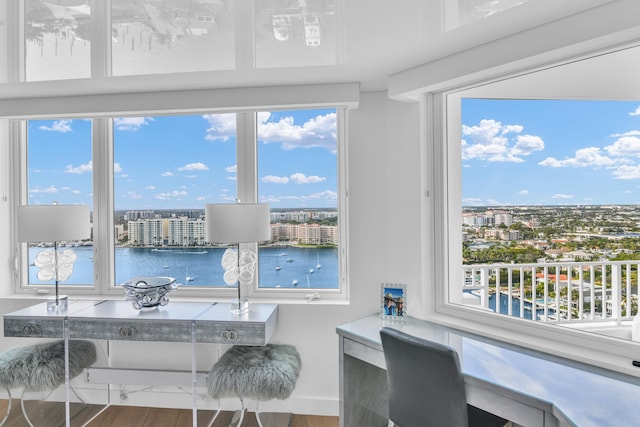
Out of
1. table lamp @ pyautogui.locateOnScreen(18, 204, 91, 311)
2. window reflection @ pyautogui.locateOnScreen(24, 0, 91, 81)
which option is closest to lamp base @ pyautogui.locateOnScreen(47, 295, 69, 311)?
table lamp @ pyautogui.locateOnScreen(18, 204, 91, 311)

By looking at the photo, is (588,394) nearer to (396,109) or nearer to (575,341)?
(575,341)

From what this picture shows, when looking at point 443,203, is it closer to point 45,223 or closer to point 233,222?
point 233,222

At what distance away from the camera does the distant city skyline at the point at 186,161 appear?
2.78 meters

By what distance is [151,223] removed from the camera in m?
2.92

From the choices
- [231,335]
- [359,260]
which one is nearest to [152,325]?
[231,335]

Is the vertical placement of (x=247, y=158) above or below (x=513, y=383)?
above

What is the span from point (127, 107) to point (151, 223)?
Answer: 33.6 inches

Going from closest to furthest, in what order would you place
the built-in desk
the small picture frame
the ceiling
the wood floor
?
the built-in desk → the ceiling → the small picture frame → the wood floor

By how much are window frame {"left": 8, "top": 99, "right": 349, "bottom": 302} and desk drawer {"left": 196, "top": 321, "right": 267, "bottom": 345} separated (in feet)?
1.73

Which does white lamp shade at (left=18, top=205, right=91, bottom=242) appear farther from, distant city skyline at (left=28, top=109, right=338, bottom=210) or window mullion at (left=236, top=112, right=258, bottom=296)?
window mullion at (left=236, top=112, right=258, bottom=296)

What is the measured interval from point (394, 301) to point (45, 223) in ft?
7.26

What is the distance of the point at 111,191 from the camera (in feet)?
9.60

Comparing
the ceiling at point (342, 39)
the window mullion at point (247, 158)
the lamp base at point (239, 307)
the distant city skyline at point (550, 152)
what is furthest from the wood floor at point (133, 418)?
the ceiling at point (342, 39)

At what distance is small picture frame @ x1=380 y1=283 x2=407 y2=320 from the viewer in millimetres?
2342
